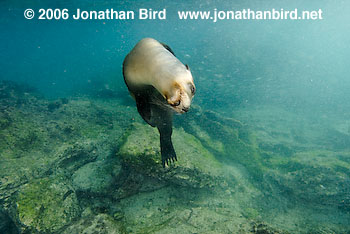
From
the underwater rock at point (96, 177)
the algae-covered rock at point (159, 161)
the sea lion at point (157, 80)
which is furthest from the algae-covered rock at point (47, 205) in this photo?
the sea lion at point (157, 80)

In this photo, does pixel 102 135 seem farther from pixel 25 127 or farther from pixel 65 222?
pixel 65 222

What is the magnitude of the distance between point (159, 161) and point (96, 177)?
1904mm

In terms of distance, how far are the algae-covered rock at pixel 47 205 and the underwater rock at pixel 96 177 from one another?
376mm

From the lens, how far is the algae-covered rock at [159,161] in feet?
15.0

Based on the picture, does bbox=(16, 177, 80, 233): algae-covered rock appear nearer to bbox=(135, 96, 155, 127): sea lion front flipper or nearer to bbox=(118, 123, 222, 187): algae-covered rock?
bbox=(118, 123, 222, 187): algae-covered rock

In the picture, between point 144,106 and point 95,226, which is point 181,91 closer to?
point 144,106

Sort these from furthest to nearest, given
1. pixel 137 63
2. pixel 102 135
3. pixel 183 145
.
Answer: pixel 102 135, pixel 183 145, pixel 137 63

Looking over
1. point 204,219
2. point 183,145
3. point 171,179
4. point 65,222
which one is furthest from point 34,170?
point 204,219

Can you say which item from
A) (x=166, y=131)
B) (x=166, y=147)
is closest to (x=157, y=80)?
(x=166, y=131)

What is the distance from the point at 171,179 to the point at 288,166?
549cm

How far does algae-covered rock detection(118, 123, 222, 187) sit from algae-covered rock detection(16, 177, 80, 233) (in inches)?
59.9

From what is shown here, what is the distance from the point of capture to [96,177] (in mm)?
5094

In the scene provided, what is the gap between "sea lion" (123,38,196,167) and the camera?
970 mm

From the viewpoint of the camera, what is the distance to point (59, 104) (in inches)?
468
